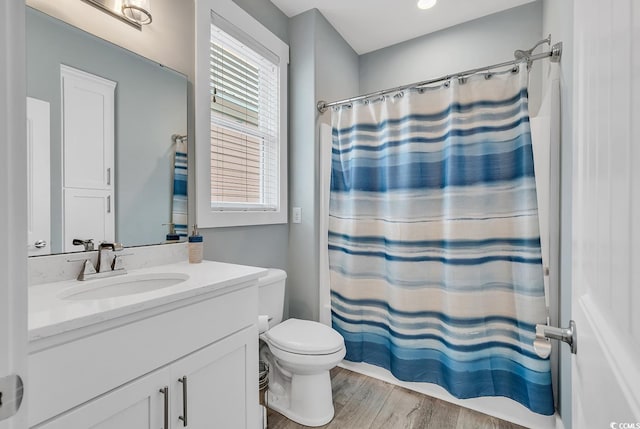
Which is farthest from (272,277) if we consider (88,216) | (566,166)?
(566,166)

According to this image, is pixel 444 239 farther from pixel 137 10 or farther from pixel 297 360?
pixel 137 10

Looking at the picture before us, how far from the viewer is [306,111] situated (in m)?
2.14

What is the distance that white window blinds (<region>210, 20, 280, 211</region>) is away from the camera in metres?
1.73

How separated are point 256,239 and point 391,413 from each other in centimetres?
133

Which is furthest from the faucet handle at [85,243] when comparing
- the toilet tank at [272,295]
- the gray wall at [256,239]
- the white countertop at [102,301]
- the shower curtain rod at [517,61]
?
the shower curtain rod at [517,61]

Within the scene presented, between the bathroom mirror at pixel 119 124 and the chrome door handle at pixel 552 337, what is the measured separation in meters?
1.50

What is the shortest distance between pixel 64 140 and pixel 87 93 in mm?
221

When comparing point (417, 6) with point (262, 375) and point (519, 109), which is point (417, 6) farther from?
point (262, 375)

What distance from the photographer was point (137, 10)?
4.26 feet

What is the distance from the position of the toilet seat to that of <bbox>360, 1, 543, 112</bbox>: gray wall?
2.06 metres

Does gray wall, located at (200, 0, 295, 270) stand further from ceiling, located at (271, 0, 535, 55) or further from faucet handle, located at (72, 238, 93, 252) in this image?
faucet handle, located at (72, 238, 93, 252)

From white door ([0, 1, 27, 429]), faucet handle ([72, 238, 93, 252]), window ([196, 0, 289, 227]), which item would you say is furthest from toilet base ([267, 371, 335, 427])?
white door ([0, 1, 27, 429])

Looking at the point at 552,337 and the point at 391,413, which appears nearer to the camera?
the point at 552,337

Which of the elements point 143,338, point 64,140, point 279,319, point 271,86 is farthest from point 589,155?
point 271,86
